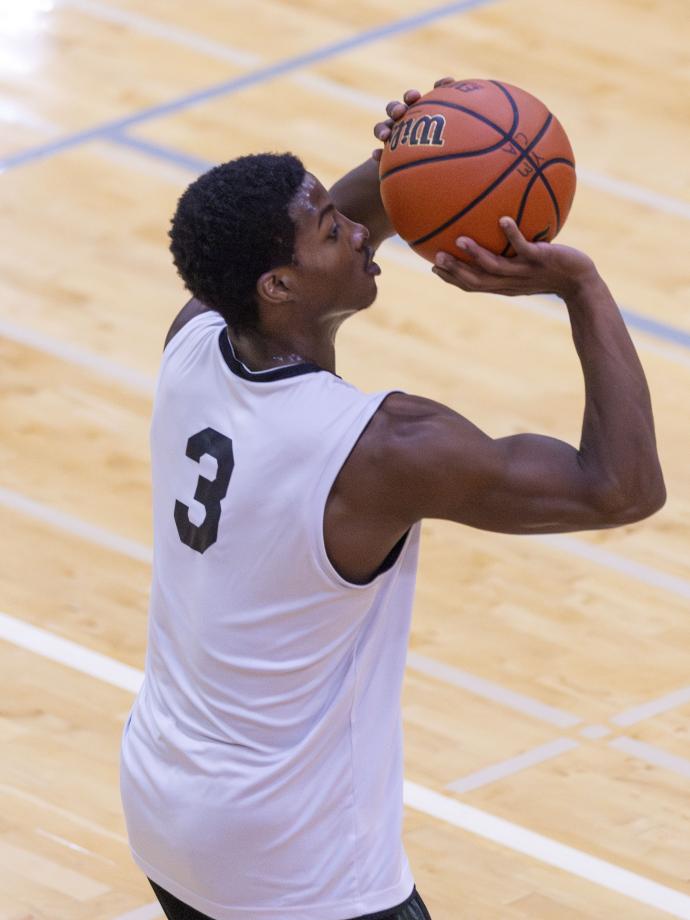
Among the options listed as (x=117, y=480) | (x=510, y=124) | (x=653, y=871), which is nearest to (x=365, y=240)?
(x=510, y=124)

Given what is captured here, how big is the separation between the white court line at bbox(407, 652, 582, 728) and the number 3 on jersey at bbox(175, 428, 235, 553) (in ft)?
8.31

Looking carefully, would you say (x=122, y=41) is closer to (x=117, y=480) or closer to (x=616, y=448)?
(x=117, y=480)

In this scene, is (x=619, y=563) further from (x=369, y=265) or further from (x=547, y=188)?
(x=369, y=265)

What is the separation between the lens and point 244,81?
9.82 m

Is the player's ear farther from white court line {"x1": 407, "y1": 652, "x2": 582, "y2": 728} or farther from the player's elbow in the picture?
white court line {"x1": 407, "y1": 652, "x2": 582, "y2": 728}

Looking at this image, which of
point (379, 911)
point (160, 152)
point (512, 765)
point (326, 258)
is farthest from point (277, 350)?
point (160, 152)

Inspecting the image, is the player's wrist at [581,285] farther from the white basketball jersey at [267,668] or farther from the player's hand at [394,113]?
the player's hand at [394,113]

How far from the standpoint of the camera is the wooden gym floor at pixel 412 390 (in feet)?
17.2

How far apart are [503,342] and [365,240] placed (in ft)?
13.9

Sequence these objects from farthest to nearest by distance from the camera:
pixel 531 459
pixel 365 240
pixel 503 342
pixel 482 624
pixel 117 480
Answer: pixel 503 342
pixel 117 480
pixel 482 624
pixel 365 240
pixel 531 459

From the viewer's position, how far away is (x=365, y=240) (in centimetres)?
349

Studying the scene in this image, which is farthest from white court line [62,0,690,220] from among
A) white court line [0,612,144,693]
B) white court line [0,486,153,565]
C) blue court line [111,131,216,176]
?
white court line [0,612,144,693]

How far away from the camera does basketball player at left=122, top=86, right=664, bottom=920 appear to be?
323cm

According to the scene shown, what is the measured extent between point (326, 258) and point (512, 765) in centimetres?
250
